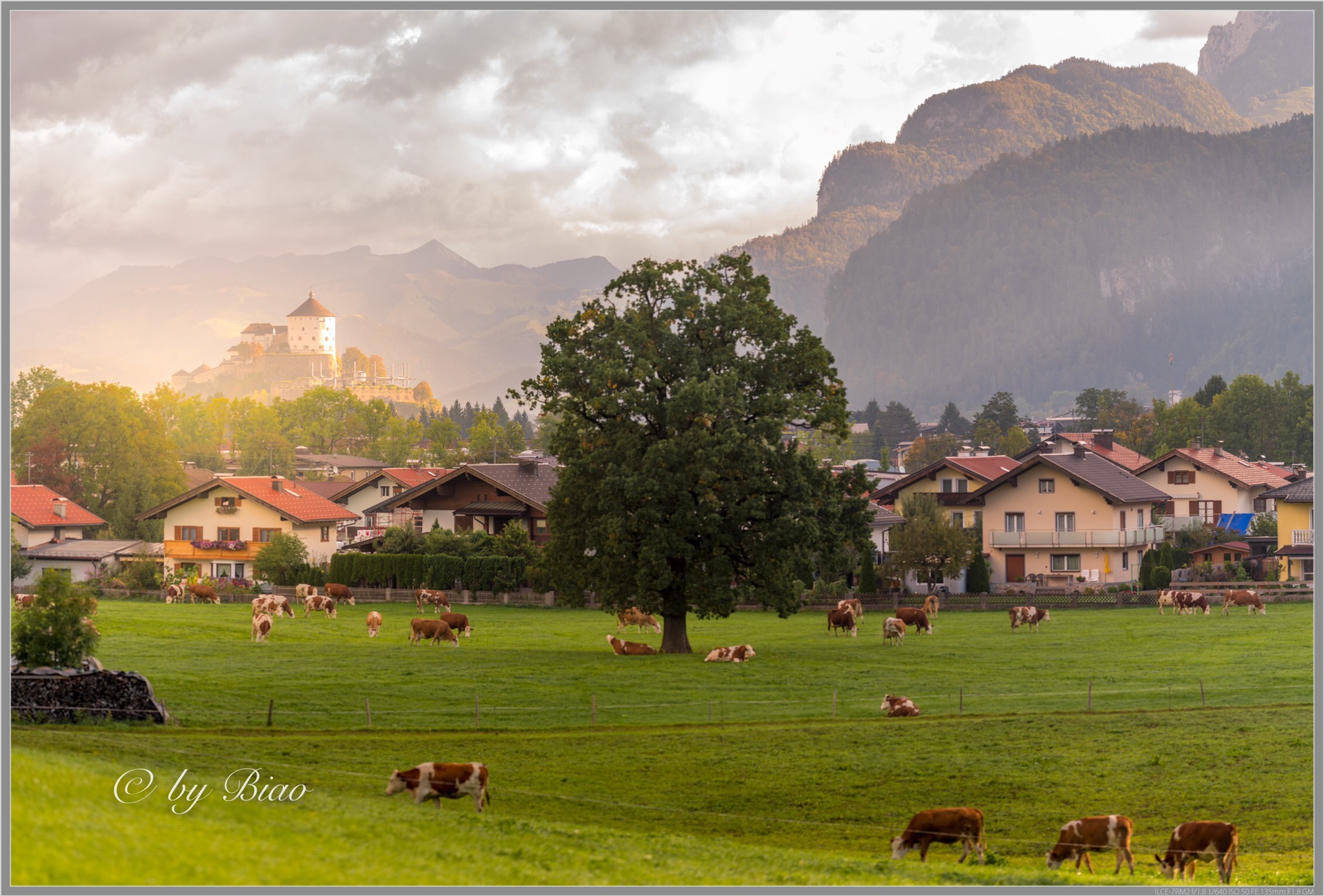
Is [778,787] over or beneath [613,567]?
beneath

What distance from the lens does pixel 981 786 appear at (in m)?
26.4

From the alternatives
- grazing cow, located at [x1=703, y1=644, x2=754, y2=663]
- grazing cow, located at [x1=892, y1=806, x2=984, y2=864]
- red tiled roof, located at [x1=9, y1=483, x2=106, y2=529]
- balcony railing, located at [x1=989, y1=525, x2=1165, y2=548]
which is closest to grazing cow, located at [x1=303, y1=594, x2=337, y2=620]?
grazing cow, located at [x1=703, y1=644, x2=754, y2=663]

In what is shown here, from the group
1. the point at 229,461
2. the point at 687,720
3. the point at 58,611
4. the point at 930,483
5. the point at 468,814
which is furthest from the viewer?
the point at 229,461

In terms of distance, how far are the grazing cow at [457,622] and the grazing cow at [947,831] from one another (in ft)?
100

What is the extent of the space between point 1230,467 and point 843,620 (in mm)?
55418

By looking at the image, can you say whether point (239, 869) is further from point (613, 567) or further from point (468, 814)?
point (613, 567)

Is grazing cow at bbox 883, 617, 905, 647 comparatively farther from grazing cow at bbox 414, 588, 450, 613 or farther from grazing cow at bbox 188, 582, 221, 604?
grazing cow at bbox 188, 582, 221, 604

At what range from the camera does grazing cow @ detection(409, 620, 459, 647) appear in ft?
159

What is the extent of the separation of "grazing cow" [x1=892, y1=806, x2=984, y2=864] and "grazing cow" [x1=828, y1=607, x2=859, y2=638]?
1306 inches

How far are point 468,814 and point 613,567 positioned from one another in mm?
22681

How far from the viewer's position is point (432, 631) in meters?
48.3

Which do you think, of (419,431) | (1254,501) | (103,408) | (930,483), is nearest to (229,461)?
(419,431)

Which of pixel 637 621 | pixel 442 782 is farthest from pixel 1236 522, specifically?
pixel 442 782

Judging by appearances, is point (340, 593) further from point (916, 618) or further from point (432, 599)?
point (916, 618)
